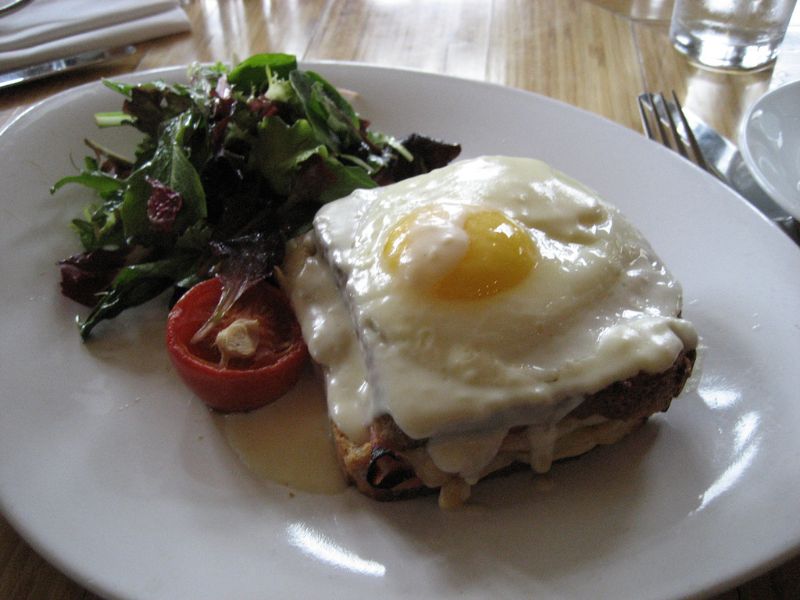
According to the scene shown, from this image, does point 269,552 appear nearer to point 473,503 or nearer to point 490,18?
point 473,503

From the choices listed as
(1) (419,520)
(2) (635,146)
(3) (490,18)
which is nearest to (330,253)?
(1) (419,520)

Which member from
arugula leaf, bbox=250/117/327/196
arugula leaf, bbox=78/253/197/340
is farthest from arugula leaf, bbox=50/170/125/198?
arugula leaf, bbox=250/117/327/196

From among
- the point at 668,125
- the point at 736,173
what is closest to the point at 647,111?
the point at 668,125

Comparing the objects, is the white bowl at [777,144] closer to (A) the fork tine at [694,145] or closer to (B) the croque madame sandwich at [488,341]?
(A) the fork tine at [694,145]

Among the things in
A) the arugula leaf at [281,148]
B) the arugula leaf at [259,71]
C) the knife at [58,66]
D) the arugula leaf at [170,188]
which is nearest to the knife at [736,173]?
the arugula leaf at [281,148]

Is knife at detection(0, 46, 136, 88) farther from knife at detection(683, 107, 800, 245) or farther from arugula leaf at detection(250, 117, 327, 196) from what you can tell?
knife at detection(683, 107, 800, 245)

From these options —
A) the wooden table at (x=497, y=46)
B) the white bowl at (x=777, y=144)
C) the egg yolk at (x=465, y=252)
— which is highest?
the egg yolk at (x=465, y=252)
